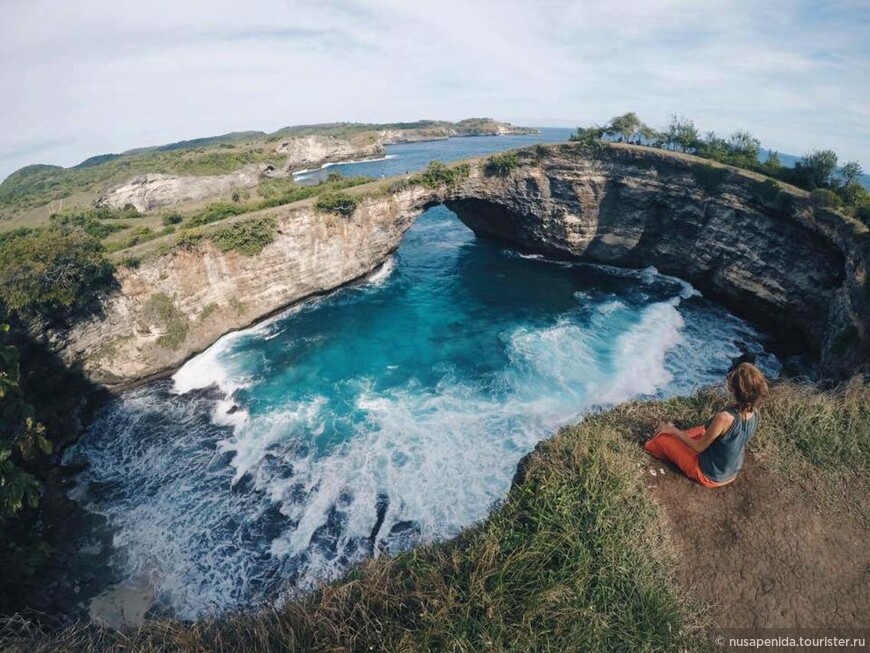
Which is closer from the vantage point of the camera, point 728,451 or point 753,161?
point 728,451

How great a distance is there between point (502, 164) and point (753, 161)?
2049 cm

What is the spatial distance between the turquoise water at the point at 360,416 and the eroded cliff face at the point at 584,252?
2071 millimetres

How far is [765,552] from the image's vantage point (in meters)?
6.94

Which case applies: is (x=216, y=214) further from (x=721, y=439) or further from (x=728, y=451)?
(x=728, y=451)

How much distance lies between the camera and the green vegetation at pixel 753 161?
84.8 feet

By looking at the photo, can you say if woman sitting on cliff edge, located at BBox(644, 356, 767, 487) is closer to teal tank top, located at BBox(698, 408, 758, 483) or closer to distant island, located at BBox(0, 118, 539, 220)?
teal tank top, located at BBox(698, 408, 758, 483)

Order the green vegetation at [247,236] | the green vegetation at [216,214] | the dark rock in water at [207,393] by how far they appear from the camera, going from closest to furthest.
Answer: the dark rock in water at [207,393] < the green vegetation at [247,236] < the green vegetation at [216,214]

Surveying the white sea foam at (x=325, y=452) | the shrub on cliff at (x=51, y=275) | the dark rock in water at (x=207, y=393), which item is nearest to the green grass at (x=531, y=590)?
the white sea foam at (x=325, y=452)

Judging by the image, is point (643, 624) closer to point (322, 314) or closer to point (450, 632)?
point (450, 632)

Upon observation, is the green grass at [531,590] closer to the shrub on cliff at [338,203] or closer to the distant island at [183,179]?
the shrub on cliff at [338,203]

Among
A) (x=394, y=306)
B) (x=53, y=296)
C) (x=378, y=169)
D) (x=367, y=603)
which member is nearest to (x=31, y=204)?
(x=378, y=169)

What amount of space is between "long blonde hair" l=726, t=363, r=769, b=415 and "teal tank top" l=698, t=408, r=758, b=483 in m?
0.20

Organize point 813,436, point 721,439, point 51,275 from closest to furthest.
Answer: point 721,439
point 813,436
point 51,275

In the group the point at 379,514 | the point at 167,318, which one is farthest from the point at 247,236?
the point at 379,514
